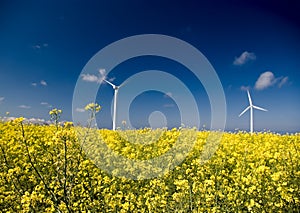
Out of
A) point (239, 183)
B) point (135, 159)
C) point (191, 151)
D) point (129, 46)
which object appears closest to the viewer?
point (239, 183)

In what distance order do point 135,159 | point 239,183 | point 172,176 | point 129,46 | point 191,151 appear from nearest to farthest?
point 239,183 → point 172,176 → point 135,159 → point 191,151 → point 129,46

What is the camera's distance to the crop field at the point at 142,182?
3797mm

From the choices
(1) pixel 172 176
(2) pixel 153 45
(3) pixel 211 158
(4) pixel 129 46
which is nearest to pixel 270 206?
(1) pixel 172 176

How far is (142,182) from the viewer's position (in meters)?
6.66

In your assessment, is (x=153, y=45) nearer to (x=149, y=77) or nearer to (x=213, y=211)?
(x=149, y=77)

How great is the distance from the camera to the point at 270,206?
460cm

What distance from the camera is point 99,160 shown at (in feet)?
26.9

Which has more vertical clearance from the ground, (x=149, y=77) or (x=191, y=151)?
(x=149, y=77)

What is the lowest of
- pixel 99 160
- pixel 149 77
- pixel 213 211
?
pixel 213 211

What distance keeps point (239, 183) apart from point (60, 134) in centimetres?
309

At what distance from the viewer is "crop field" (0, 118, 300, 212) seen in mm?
3797

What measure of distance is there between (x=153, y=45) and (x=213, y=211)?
13.1 meters

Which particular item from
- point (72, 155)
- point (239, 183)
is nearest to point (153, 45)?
point (239, 183)

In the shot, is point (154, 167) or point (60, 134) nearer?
point (60, 134)
